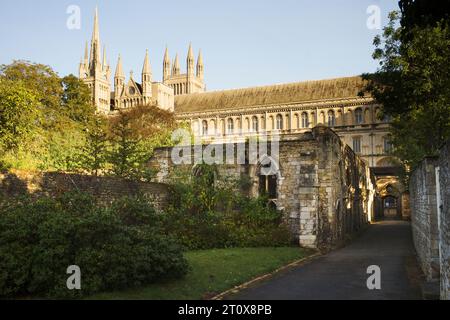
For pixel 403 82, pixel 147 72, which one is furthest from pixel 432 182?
pixel 147 72

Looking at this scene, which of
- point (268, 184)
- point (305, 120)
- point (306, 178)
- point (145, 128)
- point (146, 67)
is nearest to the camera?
point (306, 178)

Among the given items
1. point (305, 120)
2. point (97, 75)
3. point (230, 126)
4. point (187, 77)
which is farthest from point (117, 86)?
point (305, 120)

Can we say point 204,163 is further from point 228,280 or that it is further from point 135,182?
point 228,280

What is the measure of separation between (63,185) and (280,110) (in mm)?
77336

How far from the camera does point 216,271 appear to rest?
12.5 metres

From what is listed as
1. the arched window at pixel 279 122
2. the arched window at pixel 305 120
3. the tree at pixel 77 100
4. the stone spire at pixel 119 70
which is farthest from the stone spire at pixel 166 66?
the tree at pixel 77 100

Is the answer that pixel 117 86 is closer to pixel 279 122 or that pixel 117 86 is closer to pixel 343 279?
pixel 279 122

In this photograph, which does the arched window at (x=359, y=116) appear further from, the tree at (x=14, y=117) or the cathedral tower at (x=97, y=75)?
the tree at (x=14, y=117)

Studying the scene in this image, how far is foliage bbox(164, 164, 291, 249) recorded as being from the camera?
18.4 meters

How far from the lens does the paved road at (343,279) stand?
1036 cm

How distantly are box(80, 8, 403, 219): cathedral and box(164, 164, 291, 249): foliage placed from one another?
5315cm

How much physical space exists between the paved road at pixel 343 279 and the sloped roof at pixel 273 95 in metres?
68.3

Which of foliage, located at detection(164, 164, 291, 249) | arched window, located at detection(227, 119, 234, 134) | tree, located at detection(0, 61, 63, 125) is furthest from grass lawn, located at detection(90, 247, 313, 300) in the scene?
arched window, located at detection(227, 119, 234, 134)
